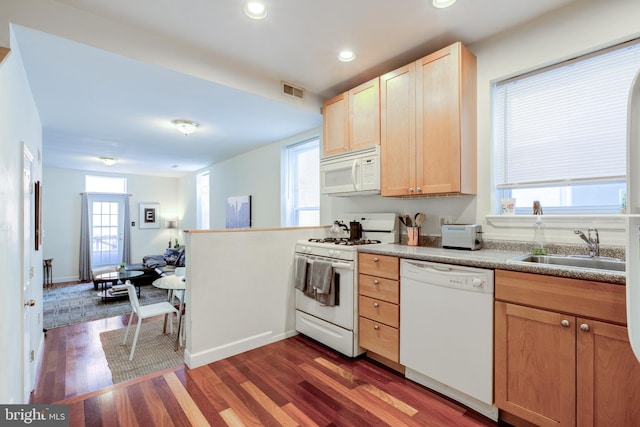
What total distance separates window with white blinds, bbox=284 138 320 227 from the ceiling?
1.42 ft

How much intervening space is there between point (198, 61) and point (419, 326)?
9.00 feet

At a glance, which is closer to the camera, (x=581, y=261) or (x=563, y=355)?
(x=563, y=355)

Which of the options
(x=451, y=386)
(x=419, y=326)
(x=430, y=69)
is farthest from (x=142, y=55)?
(x=451, y=386)

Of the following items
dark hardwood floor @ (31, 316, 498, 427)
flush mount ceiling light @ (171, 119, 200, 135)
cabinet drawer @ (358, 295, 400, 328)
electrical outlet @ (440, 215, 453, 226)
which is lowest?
dark hardwood floor @ (31, 316, 498, 427)

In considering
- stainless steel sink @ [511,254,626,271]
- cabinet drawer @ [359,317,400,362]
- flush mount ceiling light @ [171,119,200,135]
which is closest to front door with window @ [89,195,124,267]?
flush mount ceiling light @ [171,119,200,135]

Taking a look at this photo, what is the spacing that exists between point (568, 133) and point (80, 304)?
22.0 feet

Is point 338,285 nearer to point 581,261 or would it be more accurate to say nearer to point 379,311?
point 379,311

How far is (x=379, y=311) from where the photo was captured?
7.79 feet

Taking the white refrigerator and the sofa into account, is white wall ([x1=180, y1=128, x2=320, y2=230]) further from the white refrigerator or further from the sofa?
the white refrigerator

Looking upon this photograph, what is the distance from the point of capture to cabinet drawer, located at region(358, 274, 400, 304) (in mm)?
2262

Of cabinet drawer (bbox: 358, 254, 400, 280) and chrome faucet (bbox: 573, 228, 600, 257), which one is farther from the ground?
chrome faucet (bbox: 573, 228, 600, 257)

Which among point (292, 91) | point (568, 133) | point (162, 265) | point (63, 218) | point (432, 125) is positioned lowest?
point (162, 265)

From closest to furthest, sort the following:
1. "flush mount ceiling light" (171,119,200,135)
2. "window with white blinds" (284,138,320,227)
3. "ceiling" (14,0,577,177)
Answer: "ceiling" (14,0,577,177)
"flush mount ceiling light" (171,119,200,135)
"window with white blinds" (284,138,320,227)

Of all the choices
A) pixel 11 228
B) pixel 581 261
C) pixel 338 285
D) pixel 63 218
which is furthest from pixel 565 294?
pixel 63 218
